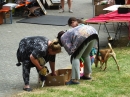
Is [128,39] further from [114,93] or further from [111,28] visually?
[114,93]

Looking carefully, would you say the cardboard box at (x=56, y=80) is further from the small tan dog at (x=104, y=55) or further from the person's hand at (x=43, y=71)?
the small tan dog at (x=104, y=55)

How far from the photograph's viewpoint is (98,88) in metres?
7.00

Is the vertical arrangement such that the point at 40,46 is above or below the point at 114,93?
above

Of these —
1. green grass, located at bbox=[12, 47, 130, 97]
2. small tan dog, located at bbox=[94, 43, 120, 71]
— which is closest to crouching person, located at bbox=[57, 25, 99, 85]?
green grass, located at bbox=[12, 47, 130, 97]

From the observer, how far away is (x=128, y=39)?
440 inches

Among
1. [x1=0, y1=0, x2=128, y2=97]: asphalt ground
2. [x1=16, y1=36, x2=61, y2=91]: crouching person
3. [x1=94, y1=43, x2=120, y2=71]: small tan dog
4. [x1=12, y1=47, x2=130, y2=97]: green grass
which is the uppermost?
[x1=16, y1=36, x2=61, y2=91]: crouching person

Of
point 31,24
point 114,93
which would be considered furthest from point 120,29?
point 114,93

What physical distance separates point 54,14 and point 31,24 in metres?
2.31

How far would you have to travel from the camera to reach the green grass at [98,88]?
6.65 metres

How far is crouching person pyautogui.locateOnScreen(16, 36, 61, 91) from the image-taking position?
21.8ft

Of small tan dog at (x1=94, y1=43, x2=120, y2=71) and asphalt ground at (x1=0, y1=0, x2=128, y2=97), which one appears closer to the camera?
asphalt ground at (x1=0, y1=0, x2=128, y2=97)

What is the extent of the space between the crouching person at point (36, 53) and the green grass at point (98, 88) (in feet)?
1.12

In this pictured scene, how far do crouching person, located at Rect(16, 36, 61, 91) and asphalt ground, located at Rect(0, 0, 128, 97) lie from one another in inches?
17.4

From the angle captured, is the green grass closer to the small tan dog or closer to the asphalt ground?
the small tan dog
